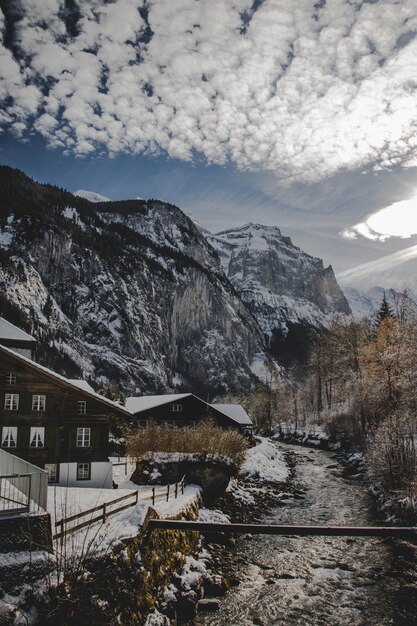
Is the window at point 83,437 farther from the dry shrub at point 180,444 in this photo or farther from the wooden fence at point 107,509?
the wooden fence at point 107,509

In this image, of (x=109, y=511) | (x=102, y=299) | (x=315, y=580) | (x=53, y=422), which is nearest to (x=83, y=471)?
(x=53, y=422)

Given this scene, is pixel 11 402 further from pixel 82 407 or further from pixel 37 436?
pixel 82 407

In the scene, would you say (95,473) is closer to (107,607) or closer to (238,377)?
(107,607)

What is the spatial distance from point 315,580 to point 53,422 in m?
20.6

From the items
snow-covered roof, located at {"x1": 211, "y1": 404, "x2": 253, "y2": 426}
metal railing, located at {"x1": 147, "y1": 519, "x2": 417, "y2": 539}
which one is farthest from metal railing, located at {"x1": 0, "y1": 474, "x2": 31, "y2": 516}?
snow-covered roof, located at {"x1": 211, "y1": 404, "x2": 253, "y2": 426}

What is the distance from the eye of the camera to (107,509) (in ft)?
58.6

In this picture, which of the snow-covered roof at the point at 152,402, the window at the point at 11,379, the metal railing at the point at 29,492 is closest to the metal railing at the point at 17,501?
the metal railing at the point at 29,492

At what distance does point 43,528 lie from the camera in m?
11.6

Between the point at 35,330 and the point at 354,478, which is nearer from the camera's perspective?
the point at 354,478

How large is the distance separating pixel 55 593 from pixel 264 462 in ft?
125

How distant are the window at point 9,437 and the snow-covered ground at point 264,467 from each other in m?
21.5

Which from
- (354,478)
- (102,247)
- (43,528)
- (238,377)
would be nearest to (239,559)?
(43,528)

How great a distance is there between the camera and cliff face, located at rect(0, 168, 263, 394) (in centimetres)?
11600

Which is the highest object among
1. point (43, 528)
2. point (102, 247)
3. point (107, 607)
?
point (102, 247)
